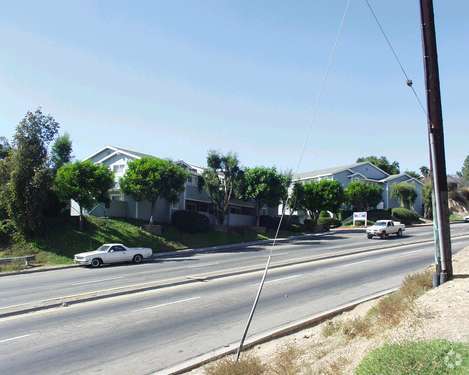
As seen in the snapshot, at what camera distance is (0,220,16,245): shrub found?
32.7 meters

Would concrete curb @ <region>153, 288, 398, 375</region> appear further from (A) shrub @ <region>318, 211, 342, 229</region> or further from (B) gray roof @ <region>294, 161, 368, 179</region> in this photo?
(B) gray roof @ <region>294, 161, 368, 179</region>

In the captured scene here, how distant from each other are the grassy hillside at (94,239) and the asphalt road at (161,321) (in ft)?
55.7

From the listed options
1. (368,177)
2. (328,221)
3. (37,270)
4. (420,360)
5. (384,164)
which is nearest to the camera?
(420,360)

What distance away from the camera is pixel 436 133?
39.3 feet

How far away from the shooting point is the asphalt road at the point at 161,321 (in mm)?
9047

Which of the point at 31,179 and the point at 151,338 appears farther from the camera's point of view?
the point at 31,179

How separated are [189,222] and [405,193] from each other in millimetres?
38920

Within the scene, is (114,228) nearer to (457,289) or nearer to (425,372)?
(457,289)

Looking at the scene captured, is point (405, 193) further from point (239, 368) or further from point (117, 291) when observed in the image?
point (239, 368)

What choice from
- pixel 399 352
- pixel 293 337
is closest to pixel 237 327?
pixel 293 337

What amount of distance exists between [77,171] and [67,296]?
19.0 metres

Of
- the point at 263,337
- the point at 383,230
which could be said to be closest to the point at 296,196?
the point at 383,230

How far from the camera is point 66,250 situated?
104 ft

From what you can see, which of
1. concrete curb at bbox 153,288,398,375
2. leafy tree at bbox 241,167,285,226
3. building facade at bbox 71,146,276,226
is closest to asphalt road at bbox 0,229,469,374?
concrete curb at bbox 153,288,398,375
